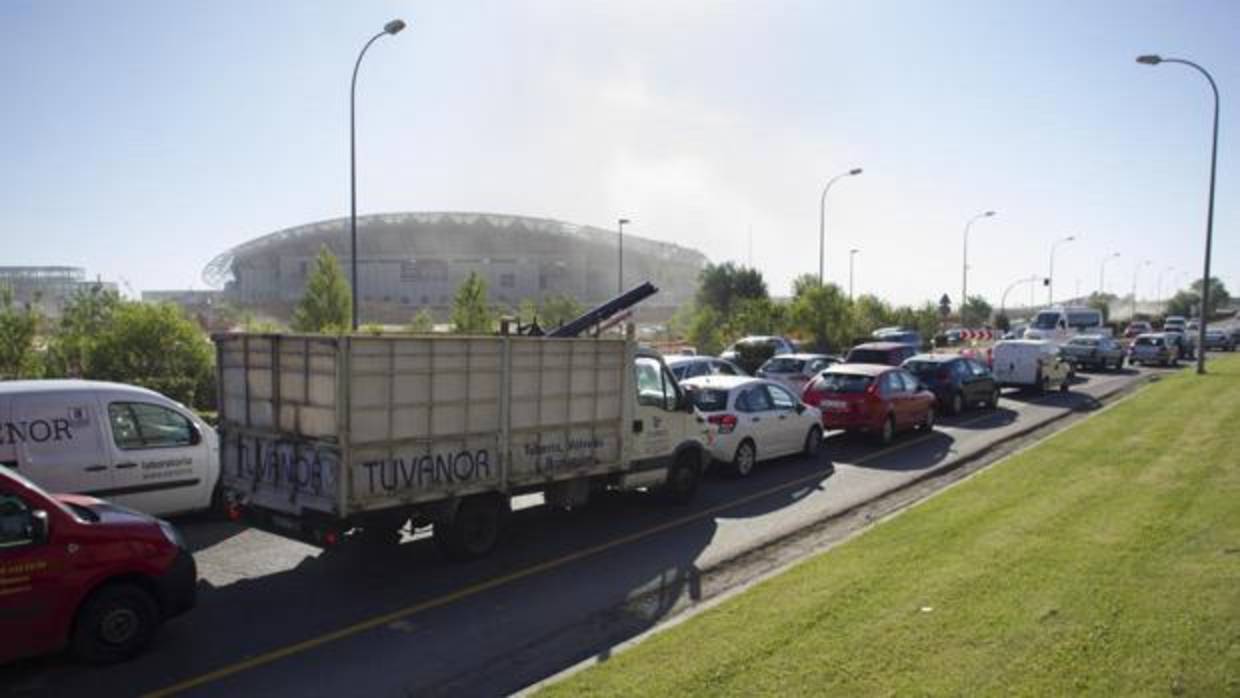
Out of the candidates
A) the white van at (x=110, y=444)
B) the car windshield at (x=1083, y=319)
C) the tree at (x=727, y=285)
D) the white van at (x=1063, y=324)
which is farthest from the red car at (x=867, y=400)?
the tree at (x=727, y=285)

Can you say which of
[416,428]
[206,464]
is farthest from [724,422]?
[206,464]

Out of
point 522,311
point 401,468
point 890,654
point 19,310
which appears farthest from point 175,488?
point 522,311

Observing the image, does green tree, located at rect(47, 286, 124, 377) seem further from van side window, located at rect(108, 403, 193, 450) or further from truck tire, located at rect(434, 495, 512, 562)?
truck tire, located at rect(434, 495, 512, 562)

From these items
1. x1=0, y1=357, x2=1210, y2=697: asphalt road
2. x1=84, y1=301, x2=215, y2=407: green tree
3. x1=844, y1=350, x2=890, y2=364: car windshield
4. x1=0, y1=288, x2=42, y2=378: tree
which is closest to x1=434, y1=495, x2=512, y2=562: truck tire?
x1=0, y1=357, x2=1210, y2=697: asphalt road

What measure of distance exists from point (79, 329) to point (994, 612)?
2158cm

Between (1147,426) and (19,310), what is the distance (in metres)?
24.4

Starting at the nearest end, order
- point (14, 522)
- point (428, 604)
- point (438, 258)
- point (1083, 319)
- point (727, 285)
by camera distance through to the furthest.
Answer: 1. point (14, 522)
2. point (428, 604)
3. point (1083, 319)
4. point (727, 285)
5. point (438, 258)

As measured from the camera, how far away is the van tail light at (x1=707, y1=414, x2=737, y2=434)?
1344cm

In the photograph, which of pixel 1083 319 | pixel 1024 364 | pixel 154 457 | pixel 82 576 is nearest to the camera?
pixel 82 576

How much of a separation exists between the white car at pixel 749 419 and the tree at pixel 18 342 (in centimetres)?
1506

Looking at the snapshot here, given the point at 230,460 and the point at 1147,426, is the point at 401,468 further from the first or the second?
the point at 1147,426

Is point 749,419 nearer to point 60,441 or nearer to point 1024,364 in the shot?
→ point 60,441

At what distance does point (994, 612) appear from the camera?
654cm

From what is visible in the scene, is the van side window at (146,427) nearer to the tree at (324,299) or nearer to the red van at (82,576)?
the red van at (82,576)
